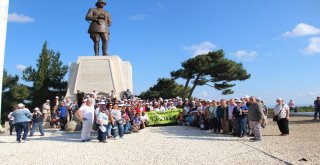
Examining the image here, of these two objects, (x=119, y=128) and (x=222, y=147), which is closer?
(x=222, y=147)

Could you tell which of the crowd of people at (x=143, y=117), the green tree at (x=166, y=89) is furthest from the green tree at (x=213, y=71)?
the crowd of people at (x=143, y=117)

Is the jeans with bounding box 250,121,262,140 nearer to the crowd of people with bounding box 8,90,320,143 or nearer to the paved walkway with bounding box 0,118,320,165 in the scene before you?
the crowd of people with bounding box 8,90,320,143

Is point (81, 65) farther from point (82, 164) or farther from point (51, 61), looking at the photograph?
point (51, 61)

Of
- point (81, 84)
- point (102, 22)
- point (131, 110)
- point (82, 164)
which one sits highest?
point (102, 22)

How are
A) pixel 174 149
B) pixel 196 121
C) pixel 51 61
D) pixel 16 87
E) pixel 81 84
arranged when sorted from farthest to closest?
pixel 51 61
pixel 16 87
pixel 81 84
pixel 196 121
pixel 174 149

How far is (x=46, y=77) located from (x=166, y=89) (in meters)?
11.9

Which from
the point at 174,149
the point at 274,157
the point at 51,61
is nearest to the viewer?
the point at 274,157

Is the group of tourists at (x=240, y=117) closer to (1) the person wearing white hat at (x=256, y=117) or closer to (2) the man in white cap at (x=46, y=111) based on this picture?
(1) the person wearing white hat at (x=256, y=117)

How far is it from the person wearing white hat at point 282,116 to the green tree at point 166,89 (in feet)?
72.6

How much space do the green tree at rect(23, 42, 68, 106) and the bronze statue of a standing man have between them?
12.6 meters

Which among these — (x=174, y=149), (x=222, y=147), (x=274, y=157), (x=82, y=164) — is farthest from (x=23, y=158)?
(x=274, y=157)

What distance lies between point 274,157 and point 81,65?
1527 cm

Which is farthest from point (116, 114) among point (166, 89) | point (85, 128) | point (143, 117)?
point (166, 89)

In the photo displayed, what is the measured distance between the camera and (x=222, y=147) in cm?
875
